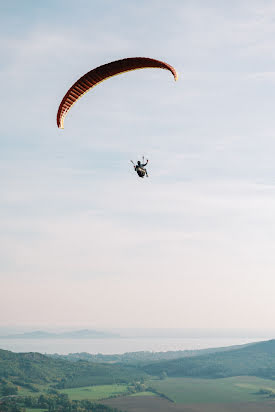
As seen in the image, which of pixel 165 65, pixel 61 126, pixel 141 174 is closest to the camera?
pixel 165 65

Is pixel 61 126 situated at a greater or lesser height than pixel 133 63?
lesser

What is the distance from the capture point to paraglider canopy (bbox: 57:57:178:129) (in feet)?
146

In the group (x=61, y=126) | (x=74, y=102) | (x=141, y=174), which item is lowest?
(x=141, y=174)

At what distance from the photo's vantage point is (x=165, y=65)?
42.2 meters

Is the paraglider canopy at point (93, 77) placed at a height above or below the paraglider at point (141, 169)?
above

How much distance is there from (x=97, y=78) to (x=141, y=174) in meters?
10.3

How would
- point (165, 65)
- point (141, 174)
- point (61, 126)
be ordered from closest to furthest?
point (165, 65) → point (61, 126) → point (141, 174)

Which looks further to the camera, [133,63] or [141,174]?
[141,174]

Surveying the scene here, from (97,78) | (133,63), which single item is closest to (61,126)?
(97,78)

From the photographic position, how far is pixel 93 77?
4581cm

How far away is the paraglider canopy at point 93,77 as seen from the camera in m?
44.5

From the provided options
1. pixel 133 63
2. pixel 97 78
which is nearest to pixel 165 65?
pixel 133 63

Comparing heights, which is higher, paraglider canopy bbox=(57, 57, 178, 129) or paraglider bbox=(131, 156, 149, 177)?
paraglider canopy bbox=(57, 57, 178, 129)

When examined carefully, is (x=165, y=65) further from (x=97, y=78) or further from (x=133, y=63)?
(x=97, y=78)
